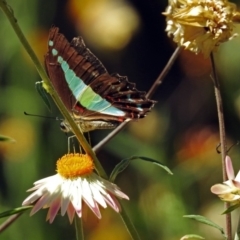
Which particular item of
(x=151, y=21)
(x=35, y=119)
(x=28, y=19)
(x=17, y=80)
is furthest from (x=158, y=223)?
(x=151, y=21)

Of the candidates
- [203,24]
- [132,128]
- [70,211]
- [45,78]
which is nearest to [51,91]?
[45,78]

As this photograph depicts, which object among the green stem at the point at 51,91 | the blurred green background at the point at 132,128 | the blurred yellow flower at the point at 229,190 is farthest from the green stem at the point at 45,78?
the blurred green background at the point at 132,128

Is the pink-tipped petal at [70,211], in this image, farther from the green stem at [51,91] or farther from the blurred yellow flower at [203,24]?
the blurred yellow flower at [203,24]

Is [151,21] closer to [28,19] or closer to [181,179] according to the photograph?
[28,19]

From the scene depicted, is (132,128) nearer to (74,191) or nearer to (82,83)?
(82,83)

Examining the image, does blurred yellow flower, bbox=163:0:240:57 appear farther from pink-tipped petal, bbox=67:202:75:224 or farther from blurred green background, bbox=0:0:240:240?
blurred green background, bbox=0:0:240:240

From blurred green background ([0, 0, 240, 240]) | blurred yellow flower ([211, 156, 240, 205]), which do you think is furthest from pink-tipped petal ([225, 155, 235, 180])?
blurred green background ([0, 0, 240, 240])
